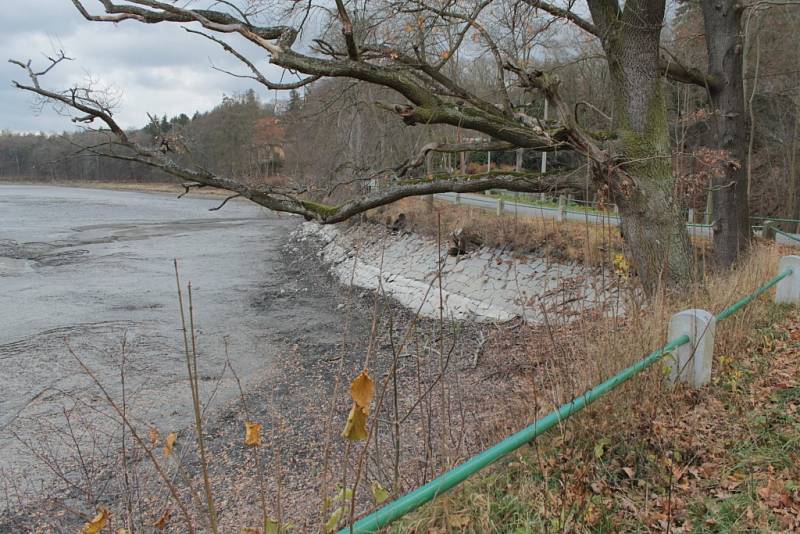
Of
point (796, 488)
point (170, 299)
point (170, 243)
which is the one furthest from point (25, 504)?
point (170, 243)

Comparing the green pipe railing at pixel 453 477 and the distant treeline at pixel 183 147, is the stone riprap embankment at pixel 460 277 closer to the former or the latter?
the distant treeline at pixel 183 147

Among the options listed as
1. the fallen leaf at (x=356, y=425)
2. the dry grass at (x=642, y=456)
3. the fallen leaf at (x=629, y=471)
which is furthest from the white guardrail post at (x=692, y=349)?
the fallen leaf at (x=356, y=425)

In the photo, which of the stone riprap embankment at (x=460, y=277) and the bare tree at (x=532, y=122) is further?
the stone riprap embankment at (x=460, y=277)

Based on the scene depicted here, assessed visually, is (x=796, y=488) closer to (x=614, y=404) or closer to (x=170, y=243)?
(x=614, y=404)

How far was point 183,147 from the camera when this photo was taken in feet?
21.7

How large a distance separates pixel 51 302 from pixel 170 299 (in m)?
3.46

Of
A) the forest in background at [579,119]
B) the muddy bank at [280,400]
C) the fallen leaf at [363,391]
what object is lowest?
the muddy bank at [280,400]

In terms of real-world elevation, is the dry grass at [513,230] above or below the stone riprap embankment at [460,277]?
above

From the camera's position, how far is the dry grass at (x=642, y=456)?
2.62 meters

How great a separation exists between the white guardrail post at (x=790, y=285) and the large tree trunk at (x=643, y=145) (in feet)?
3.03

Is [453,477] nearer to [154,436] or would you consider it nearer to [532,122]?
[154,436]

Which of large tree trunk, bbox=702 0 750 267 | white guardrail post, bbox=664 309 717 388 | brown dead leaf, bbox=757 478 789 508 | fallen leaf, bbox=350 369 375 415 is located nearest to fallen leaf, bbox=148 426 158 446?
fallen leaf, bbox=350 369 375 415

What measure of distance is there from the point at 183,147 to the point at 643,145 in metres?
5.72

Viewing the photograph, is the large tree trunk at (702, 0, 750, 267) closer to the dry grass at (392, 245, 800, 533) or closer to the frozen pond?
the dry grass at (392, 245, 800, 533)
